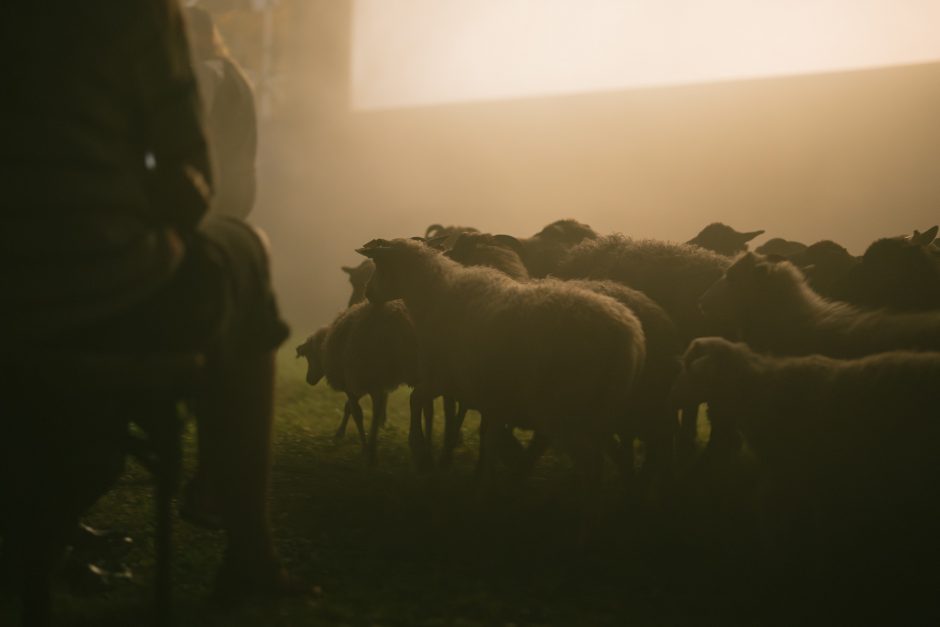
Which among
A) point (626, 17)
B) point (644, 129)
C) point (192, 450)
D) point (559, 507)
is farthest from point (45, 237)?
point (644, 129)

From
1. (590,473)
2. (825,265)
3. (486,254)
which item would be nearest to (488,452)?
(590,473)

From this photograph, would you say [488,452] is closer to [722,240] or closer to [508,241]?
[508,241]

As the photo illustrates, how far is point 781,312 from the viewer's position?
361 centimetres

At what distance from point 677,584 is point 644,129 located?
999 centimetres

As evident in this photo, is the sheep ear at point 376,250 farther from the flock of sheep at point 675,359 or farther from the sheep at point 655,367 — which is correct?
the sheep at point 655,367

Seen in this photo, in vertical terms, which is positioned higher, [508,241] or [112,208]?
[112,208]

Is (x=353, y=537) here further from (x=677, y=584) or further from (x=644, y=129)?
(x=644, y=129)

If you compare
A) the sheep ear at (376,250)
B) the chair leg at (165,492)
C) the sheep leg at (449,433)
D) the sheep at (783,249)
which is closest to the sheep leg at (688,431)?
the sheep leg at (449,433)

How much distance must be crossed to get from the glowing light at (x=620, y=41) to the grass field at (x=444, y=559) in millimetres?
7180

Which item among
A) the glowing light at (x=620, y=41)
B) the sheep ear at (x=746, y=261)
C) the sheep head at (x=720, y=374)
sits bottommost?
the sheep head at (x=720, y=374)

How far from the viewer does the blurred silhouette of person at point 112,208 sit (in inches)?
57.5

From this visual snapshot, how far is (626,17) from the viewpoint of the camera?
33.2 feet

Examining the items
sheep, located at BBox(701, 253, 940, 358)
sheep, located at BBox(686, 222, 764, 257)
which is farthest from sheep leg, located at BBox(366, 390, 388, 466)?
sheep, located at BBox(686, 222, 764, 257)

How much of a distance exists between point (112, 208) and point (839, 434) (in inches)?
86.7
